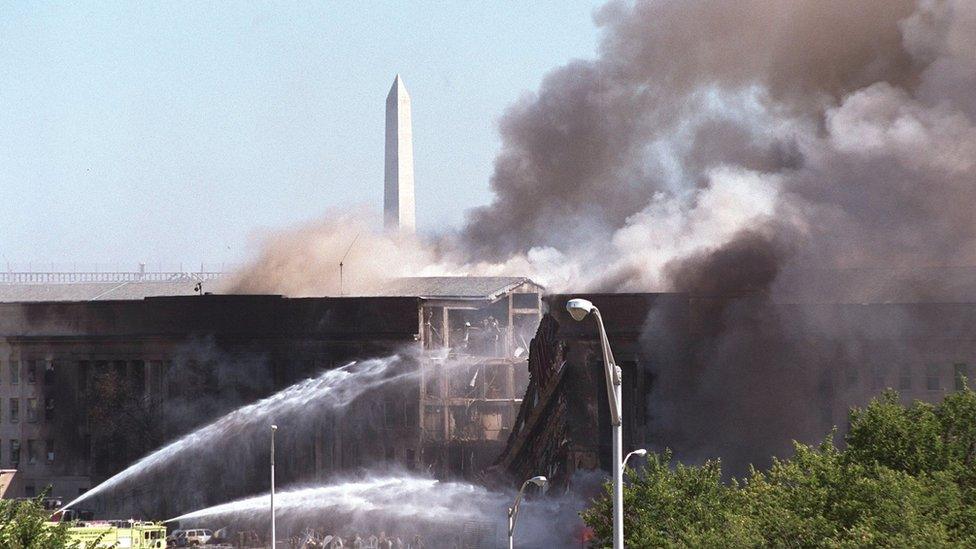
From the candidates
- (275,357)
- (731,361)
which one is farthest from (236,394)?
(731,361)

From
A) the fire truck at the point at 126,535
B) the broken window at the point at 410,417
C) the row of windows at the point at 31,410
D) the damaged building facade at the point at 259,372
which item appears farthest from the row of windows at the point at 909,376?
the row of windows at the point at 31,410

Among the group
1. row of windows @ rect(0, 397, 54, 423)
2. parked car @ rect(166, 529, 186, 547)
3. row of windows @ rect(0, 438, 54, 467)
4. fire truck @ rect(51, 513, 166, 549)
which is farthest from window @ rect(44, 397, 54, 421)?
fire truck @ rect(51, 513, 166, 549)

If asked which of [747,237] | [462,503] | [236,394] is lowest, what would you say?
[462,503]

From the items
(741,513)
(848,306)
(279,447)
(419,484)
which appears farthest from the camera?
(279,447)

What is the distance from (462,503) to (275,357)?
2085 cm

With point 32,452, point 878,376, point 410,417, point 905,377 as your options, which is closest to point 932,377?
point 905,377

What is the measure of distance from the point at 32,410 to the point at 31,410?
6 centimetres

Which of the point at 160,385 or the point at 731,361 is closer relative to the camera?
the point at 731,361

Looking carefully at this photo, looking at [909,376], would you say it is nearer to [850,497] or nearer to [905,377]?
[905,377]

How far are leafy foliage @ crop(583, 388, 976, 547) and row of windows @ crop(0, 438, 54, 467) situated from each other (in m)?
56.2

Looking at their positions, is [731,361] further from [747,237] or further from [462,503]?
[462,503]

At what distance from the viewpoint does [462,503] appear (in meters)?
80.8

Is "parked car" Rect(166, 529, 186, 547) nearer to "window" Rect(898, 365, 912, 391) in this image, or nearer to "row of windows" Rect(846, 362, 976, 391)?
"row of windows" Rect(846, 362, 976, 391)

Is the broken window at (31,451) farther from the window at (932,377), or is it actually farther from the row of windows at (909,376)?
the window at (932,377)
